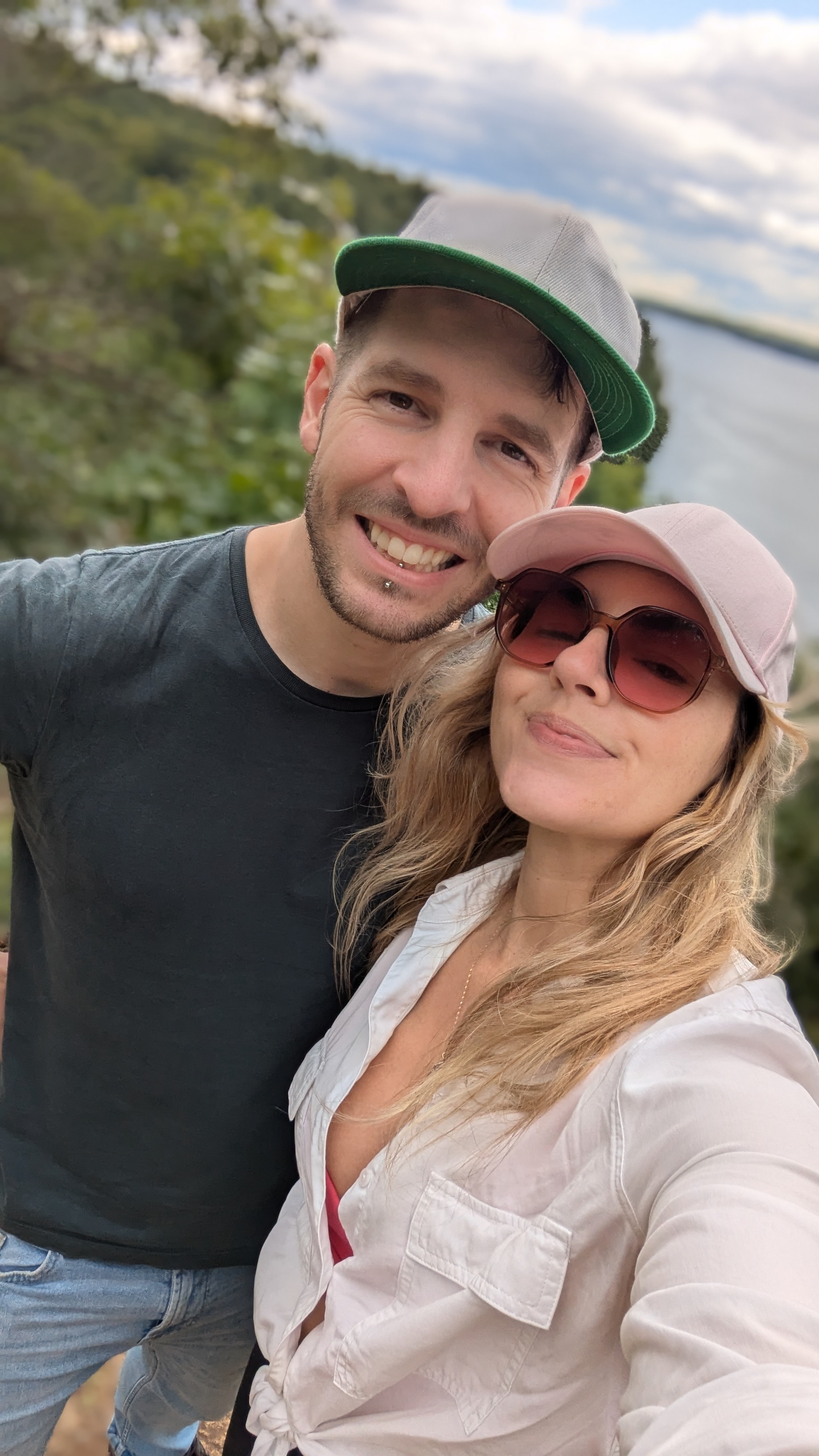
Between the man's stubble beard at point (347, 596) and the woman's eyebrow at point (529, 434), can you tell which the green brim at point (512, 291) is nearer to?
the woman's eyebrow at point (529, 434)

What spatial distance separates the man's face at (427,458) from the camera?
1495mm

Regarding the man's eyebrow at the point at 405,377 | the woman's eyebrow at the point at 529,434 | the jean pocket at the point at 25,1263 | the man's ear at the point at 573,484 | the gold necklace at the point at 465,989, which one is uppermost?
the man's eyebrow at the point at 405,377

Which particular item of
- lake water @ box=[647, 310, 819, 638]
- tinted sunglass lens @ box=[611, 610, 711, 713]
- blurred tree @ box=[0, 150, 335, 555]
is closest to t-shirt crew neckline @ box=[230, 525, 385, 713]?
tinted sunglass lens @ box=[611, 610, 711, 713]

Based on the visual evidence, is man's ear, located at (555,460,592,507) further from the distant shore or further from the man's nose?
the distant shore

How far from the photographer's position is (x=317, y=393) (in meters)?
1.76

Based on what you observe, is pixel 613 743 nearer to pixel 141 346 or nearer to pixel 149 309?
pixel 141 346

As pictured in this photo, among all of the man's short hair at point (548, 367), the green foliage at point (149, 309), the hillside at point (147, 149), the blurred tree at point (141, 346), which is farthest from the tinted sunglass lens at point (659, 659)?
the hillside at point (147, 149)

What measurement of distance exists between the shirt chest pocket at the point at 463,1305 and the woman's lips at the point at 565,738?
0.52 metres

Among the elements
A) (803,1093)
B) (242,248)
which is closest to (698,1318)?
(803,1093)

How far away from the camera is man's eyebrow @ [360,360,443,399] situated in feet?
4.94

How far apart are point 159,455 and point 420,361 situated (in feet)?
16.3

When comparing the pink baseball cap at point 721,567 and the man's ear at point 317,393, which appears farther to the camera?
the man's ear at point 317,393

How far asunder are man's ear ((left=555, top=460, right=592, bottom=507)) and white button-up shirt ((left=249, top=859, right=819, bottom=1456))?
A: 0.72m

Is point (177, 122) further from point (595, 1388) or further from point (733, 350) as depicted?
point (595, 1388)
